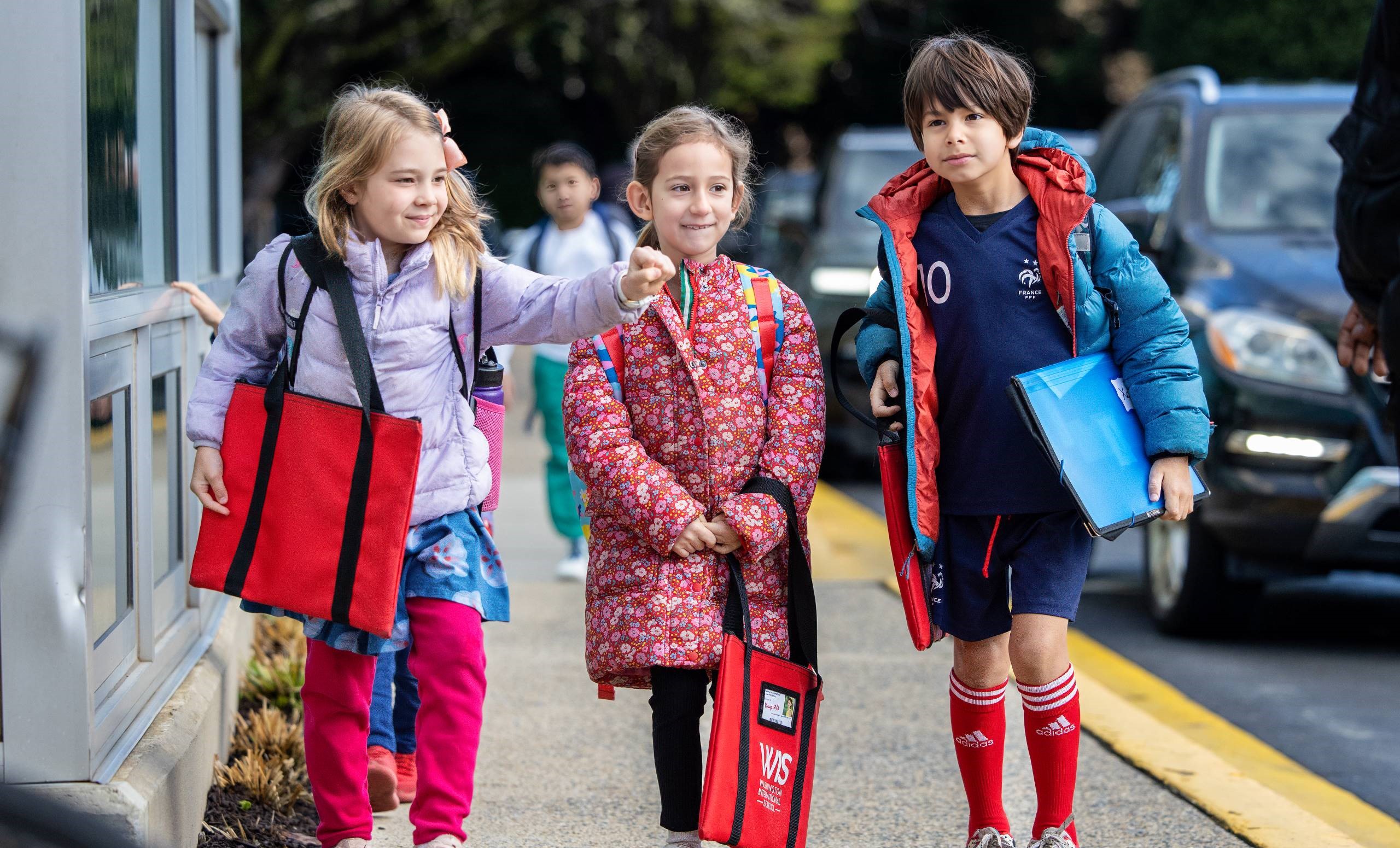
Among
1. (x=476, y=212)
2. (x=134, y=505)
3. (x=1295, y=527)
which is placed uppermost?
(x=476, y=212)

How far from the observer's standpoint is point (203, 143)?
505cm

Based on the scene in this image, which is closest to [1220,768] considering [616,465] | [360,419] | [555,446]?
[616,465]

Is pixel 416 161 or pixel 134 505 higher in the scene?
pixel 416 161

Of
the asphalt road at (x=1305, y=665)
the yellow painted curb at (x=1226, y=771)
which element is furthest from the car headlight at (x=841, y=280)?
the yellow painted curb at (x=1226, y=771)

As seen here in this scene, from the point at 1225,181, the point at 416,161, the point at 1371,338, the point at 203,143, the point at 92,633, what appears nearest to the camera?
the point at 92,633

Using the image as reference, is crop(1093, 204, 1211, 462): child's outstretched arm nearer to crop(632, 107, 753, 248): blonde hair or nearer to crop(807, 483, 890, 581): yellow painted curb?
crop(632, 107, 753, 248): blonde hair

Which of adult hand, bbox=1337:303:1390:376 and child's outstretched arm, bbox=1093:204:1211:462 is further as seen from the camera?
adult hand, bbox=1337:303:1390:376

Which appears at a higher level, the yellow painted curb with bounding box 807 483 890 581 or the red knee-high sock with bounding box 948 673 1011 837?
the red knee-high sock with bounding box 948 673 1011 837

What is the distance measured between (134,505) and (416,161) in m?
0.95

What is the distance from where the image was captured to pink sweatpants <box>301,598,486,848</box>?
3059 mm

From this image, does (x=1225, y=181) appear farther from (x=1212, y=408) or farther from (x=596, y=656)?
(x=596, y=656)

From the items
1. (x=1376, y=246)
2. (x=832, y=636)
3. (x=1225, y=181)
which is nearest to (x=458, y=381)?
(x=1376, y=246)

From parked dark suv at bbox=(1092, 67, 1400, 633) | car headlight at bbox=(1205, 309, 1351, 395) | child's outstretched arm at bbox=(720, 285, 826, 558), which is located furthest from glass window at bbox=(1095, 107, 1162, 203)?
child's outstretched arm at bbox=(720, 285, 826, 558)

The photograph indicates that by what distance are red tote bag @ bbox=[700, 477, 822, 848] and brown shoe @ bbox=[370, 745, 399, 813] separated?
3.09ft
